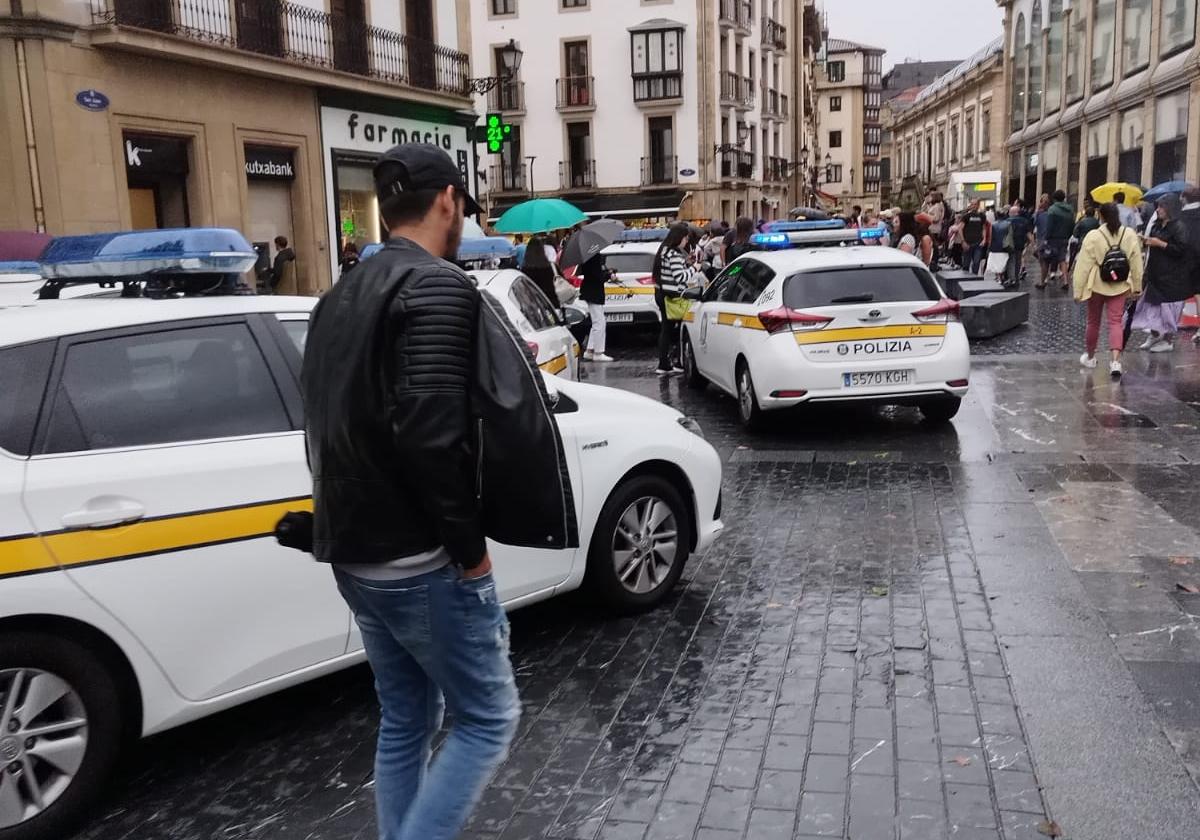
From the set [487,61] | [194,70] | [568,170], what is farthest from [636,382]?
[487,61]

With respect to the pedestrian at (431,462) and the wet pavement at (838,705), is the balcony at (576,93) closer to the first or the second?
the wet pavement at (838,705)

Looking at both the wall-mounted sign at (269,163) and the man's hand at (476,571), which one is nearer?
the man's hand at (476,571)

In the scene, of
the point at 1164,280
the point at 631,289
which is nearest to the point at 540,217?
the point at 631,289

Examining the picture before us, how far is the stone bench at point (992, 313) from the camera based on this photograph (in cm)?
1630

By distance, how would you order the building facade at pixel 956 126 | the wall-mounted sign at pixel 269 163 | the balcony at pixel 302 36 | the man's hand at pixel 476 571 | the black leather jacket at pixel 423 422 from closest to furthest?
the black leather jacket at pixel 423 422 < the man's hand at pixel 476 571 < the balcony at pixel 302 36 < the wall-mounted sign at pixel 269 163 < the building facade at pixel 956 126

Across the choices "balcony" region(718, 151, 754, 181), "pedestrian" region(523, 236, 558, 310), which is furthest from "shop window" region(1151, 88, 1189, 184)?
"pedestrian" region(523, 236, 558, 310)

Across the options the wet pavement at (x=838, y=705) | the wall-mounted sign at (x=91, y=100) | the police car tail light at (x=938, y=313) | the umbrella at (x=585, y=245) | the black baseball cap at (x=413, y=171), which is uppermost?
the wall-mounted sign at (x=91, y=100)

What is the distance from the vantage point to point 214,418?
3.90 metres

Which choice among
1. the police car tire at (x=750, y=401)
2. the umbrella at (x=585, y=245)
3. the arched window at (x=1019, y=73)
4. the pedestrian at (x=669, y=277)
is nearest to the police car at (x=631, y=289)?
the umbrella at (x=585, y=245)

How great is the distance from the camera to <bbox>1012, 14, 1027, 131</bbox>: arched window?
5216cm

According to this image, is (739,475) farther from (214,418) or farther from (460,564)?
(460,564)

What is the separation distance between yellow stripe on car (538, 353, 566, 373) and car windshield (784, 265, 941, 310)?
1.93 metres

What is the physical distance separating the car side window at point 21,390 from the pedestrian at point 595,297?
11.6 m

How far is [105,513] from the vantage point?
3.47 m
